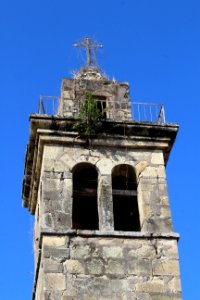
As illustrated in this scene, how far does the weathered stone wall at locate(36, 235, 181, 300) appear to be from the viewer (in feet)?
39.4

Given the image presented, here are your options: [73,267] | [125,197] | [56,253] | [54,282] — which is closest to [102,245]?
[73,267]

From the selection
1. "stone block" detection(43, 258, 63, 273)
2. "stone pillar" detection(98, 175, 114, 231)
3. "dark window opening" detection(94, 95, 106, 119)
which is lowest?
"stone block" detection(43, 258, 63, 273)

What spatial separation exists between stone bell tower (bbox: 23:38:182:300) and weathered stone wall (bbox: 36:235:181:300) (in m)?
0.02

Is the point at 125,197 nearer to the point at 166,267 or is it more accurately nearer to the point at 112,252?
the point at 112,252

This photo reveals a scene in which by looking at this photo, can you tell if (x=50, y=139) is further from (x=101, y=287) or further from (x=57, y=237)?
(x=101, y=287)

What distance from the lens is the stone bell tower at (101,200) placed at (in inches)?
481

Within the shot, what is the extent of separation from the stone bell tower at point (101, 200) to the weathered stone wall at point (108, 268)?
0.02 m

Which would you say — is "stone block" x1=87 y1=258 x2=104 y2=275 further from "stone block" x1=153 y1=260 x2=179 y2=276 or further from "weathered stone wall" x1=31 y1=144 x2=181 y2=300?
"stone block" x1=153 y1=260 x2=179 y2=276

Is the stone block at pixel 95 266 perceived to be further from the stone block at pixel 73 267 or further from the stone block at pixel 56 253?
the stone block at pixel 56 253

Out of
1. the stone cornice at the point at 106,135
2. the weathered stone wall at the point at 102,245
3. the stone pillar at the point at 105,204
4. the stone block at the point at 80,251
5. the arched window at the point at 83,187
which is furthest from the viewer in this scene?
the stone cornice at the point at 106,135

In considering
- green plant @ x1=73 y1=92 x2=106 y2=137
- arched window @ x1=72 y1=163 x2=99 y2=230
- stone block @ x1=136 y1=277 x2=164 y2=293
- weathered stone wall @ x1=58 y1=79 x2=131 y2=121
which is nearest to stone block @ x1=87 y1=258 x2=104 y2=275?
stone block @ x1=136 y1=277 x2=164 y2=293

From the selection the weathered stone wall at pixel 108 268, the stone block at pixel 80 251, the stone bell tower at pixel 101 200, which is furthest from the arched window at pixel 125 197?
the stone block at pixel 80 251

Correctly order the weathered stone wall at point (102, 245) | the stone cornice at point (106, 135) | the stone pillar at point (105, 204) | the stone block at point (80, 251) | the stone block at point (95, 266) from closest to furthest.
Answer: the weathered stone wall at point (102, 245)
the stone block at point (95, 266)
the stone block at point (80, 251)
the stone pillar at point (105, 204)
the stone cornice at point (106, 135)

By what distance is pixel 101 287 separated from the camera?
1207 cm
